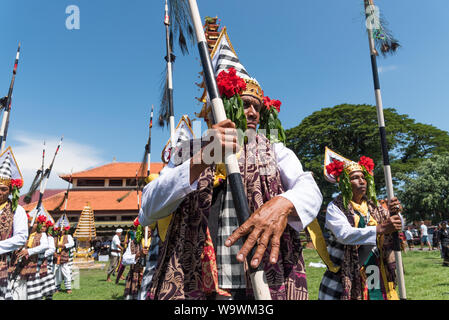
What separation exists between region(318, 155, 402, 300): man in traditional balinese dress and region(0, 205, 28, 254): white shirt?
15.8 ft

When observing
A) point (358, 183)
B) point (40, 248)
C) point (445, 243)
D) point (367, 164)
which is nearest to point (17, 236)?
point (40, 248)

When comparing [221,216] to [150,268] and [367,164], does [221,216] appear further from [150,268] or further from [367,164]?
[367,164]

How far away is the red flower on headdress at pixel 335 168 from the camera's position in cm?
503

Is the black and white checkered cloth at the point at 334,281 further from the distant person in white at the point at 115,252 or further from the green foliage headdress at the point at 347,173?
the distant person in white at the point at 115,252

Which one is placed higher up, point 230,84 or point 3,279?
point 230,84

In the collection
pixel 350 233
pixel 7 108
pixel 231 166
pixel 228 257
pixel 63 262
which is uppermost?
pixel 7 108

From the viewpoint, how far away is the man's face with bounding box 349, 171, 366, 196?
4.75m

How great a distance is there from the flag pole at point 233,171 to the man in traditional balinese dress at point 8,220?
17.5 ft

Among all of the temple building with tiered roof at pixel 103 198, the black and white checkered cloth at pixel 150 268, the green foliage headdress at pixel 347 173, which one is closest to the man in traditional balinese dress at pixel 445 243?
the green foliage headdress at pixel 347 173

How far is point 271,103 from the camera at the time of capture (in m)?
2.29

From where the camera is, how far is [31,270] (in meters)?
8.00

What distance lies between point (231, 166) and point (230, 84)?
749 mm
